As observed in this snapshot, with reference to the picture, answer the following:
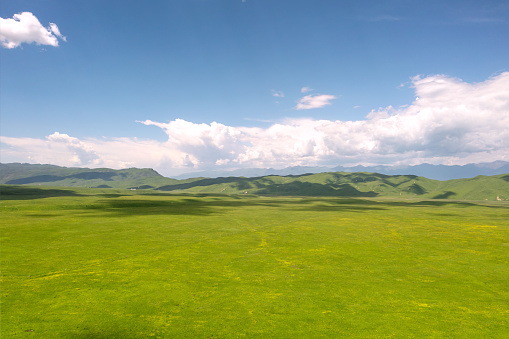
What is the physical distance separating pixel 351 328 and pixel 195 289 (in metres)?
14.0

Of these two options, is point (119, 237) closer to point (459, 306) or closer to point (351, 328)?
point (351, 328)

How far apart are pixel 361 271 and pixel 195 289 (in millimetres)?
19313

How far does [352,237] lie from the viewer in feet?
179

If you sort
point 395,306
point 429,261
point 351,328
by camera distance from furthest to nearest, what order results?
1. point 429,261
2. point 395,306
3. point 351,328

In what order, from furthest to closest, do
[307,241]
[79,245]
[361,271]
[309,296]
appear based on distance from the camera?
[307,241], [79,245], [361,271], [309,296]

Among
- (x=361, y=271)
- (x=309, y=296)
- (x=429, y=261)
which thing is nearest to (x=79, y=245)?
(x=309, y=296)

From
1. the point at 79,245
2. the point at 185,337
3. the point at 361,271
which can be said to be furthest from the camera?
the point at 79,245

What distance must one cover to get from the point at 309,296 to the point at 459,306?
1213cm

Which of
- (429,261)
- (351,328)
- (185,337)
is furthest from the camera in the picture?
(429,261)

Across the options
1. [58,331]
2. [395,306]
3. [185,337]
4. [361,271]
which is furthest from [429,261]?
[58,331]

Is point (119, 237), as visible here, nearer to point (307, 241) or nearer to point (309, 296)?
point (307, 241)

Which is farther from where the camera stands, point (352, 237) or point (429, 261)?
point (352, 237)

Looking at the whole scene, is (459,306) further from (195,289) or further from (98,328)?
(98,328)

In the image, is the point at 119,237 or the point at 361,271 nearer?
the point at 361,271
